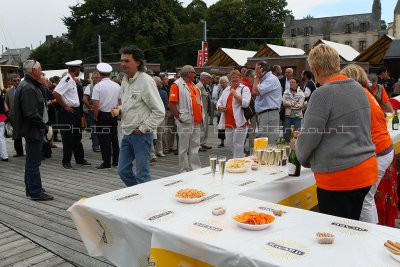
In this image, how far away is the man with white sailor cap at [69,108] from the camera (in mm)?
6816

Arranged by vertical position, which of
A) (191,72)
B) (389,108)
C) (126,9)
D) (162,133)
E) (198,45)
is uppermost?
(126,9)

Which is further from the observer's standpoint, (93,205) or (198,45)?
(198,45)

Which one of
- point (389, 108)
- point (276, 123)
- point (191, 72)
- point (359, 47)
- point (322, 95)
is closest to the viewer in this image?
point (322, 95)

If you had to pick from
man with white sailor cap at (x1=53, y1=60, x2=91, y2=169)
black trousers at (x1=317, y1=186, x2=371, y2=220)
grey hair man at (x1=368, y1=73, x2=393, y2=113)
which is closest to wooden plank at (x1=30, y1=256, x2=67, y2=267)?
black trousers at (x1=317, y1=186, x2=371, y2=220)

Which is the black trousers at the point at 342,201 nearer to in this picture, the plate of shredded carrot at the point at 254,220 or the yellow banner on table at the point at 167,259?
the plate of shredded carrot at the point at 254,220

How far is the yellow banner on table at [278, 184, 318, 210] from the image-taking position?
274 centimetres

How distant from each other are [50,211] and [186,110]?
93.1 inches

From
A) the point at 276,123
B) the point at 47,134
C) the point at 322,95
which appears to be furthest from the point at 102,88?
the point at 322,95

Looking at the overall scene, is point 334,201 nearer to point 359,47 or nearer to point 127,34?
point 127,34

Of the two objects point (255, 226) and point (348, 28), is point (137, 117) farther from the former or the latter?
point (348, 28)

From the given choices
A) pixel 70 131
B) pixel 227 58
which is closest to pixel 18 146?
pixel 70 131

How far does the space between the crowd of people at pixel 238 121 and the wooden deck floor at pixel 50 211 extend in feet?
1.02

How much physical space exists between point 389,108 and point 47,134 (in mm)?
4585

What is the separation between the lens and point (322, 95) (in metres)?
2.12
